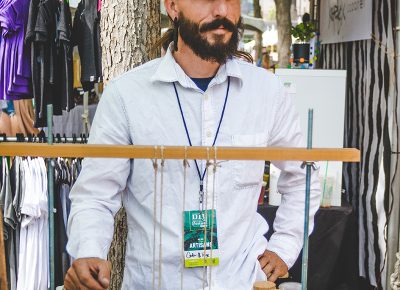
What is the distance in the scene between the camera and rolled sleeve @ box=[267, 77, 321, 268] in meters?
2.22

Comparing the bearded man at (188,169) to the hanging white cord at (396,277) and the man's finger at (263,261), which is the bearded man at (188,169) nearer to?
the man's finger at (263,261)

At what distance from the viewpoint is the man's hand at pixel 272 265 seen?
218 centimetres

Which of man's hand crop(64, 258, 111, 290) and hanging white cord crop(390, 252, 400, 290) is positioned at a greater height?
man's hand crop(64, 258, 111, 290)

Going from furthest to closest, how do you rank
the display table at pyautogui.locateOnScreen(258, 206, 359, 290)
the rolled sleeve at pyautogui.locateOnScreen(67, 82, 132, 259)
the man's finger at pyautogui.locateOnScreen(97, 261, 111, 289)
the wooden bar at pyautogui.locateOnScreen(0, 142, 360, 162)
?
the display table at pyautogui.locateOnScreen(258, 206, 359, 290), the rolled sleeve at pyautogui.locateOnScreen(67, 82, 132, 259), the man's finger at pyautogui.locateOnScreen(97, 261, 111, 289), the wooden bar at pyautogui.locateOnScreen(0, 142, 360, 162)

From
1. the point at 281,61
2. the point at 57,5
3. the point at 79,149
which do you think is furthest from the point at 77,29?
the point at 281,61

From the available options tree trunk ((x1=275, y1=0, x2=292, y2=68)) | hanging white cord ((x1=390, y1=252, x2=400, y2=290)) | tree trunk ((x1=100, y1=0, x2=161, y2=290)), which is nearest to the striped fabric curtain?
hanging white cord ((x1=390, y1=252, x2=400, y2=290))

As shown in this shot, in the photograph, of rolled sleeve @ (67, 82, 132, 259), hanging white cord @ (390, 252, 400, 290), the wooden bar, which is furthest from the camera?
hanging white cord @ (390, 252, 400, 290)

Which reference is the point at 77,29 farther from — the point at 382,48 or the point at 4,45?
the point at 382,48

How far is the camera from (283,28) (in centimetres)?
979

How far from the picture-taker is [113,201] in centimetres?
201

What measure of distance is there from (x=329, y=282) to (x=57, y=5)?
314cm

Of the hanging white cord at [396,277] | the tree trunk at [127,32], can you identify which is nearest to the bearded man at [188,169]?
the tree trunk at [127,32]

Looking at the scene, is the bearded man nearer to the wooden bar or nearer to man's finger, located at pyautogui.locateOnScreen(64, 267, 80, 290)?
man's finger, located at pyautogui.locateOnScreen(64, 267, 80, 290)

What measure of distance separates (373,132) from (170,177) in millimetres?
3219
